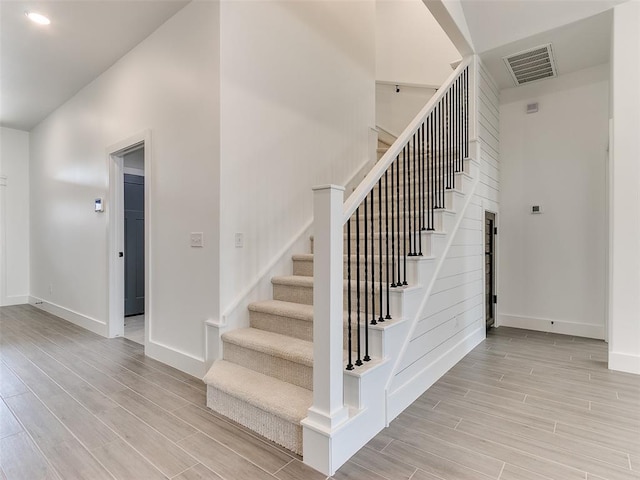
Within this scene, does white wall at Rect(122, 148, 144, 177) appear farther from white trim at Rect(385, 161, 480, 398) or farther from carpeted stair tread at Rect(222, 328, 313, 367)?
white trim at Rect(385, 161, 480, 398)

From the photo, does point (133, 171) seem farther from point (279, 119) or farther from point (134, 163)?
point (279, 119)

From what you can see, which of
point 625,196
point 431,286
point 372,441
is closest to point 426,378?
point 431,286

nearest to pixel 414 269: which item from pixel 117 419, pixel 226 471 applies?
pixel 226 471

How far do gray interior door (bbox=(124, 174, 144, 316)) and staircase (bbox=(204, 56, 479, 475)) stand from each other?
10.8 feet

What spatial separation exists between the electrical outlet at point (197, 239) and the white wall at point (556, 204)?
3.91 m

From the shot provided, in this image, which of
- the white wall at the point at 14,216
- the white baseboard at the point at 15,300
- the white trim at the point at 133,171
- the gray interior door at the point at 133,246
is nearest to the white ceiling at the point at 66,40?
the white trim at the point at 133,171

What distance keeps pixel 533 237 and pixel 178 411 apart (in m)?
4.44

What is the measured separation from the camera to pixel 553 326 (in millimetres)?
4305

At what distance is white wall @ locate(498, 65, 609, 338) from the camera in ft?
13.3

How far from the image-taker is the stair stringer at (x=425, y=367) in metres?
2.21

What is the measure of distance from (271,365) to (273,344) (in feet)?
0.46

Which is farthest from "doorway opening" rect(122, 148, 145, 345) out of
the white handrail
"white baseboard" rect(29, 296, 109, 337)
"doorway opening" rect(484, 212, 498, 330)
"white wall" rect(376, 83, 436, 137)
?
"doorway opening" rect(484, 212, 498, 330)

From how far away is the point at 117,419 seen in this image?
87.3 inches

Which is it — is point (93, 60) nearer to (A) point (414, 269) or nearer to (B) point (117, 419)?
(B) point (117, 419)
